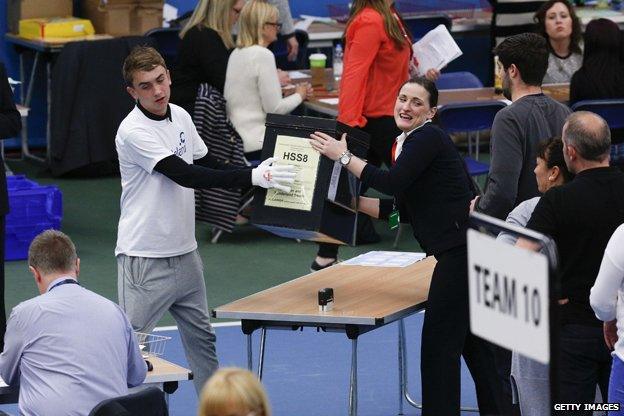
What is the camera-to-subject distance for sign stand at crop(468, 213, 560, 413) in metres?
3.48

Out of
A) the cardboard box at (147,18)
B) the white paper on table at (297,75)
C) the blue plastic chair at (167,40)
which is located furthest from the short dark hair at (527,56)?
the cardboard box at (147,18)

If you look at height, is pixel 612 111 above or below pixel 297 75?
above

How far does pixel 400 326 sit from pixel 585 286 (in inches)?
69.5

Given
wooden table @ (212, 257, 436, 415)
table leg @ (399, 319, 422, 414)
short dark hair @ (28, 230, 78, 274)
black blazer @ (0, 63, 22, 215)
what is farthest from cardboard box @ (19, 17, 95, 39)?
short dark hair @ (28, 230, 78, 274)

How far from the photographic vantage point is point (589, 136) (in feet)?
17.5

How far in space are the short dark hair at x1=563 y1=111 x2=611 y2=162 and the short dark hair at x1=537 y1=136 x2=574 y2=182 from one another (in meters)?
0.37

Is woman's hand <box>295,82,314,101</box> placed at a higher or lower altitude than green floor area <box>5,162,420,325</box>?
higher

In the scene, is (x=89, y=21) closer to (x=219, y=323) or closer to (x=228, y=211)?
(x=228, y=211)

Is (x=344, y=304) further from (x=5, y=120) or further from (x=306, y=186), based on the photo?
(x=5, y=120)

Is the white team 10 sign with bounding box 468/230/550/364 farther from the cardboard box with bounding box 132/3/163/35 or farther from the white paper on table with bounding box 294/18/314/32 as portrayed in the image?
the white paper on table with bounding box 294/18/314/32

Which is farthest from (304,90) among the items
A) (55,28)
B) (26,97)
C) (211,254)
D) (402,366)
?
(402,366)

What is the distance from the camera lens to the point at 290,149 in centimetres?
624

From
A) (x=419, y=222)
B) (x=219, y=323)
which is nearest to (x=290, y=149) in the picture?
(x=419, y=222)

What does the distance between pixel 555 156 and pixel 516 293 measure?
2.28m
